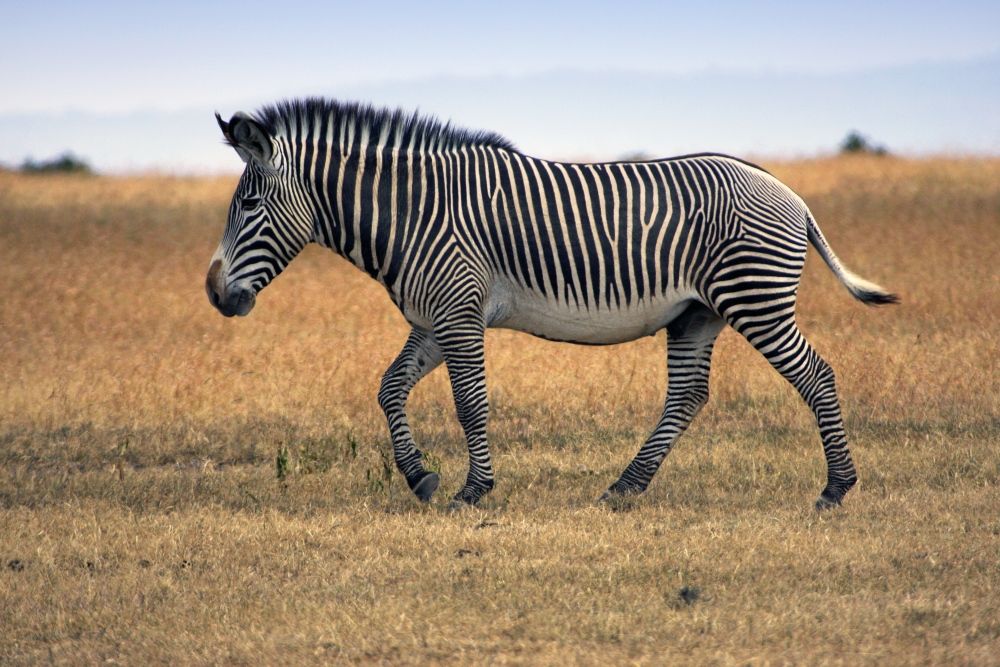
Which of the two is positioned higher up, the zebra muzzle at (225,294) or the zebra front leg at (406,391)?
the zebra muzzle at (225,294)

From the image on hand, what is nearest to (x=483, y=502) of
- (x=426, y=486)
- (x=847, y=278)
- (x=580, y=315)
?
(x=426, y=486)

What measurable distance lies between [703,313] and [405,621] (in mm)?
3408

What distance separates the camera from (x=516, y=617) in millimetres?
4570

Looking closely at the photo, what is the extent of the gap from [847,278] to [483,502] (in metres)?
3.02

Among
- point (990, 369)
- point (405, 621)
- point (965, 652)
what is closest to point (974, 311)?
point (990, 369)

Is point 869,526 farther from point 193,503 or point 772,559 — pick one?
point 193,503

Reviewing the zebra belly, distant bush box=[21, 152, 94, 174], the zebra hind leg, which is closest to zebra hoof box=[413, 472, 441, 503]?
the zebra belly

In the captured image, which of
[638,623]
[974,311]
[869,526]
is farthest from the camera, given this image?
[974,311]

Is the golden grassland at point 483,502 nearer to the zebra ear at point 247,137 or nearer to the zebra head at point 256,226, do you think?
the zebra head at point 256,226

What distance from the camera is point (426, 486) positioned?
666 centimetres

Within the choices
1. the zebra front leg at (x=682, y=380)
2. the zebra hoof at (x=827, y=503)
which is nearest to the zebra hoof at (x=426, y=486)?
the zebra front leg at (x=682, y=380)

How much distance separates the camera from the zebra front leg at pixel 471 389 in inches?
249

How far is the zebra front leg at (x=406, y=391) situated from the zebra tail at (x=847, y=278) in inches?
109

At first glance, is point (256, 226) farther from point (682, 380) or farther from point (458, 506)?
point (682, 380)
